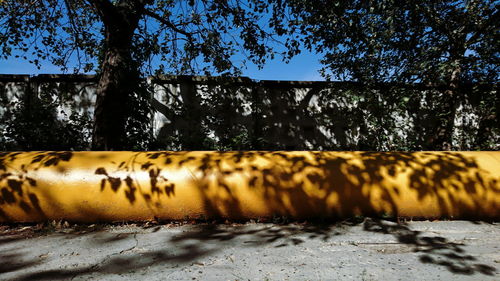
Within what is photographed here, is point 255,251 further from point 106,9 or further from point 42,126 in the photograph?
point 42,126

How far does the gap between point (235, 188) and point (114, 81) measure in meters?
3.72

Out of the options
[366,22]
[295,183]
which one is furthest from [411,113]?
[295,183]

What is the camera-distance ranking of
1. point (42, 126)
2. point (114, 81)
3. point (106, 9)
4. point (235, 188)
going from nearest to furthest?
point (235, 188), point (106, 9), point (114, 81), point (42, 126)

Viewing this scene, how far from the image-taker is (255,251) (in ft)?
8.76

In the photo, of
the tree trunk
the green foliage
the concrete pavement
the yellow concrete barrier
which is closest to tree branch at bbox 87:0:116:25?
the tree trunk

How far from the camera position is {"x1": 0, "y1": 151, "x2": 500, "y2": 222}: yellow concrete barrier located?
323 cm

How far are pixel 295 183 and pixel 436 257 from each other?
4.76 ft

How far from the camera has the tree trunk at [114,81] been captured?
539cm

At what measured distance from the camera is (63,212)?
3.26m

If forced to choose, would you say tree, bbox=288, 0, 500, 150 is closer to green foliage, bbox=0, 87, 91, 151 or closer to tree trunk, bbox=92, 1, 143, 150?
tree trunk, bbox=92, 1, 143, 150

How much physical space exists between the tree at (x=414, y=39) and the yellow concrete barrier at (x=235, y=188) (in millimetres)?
3260

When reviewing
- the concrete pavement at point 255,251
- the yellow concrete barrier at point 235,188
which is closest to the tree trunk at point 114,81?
the yellow concrete barrier at point 235,188

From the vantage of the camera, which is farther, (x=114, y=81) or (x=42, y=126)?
(x=42, y=126)

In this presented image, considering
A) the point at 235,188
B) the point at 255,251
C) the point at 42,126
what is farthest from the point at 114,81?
the point at 255,251
